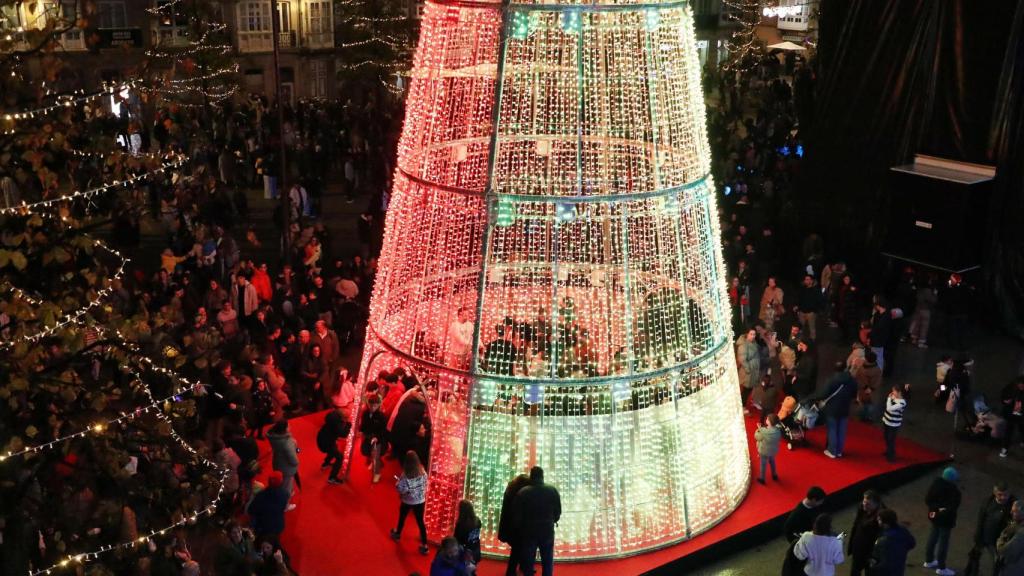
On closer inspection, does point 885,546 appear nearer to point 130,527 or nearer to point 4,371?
point 130,527

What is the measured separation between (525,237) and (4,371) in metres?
6.01

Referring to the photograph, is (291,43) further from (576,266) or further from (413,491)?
(413,491)

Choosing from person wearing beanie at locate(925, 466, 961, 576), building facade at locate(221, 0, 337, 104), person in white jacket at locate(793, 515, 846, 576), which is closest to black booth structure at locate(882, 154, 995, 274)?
person wearing beanie at locate(925, 466, 961, 576)

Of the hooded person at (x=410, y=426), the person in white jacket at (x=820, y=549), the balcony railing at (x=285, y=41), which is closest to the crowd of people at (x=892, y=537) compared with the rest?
the person in white jacket at (x=820, y=549)

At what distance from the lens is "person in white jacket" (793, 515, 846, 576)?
9.85 meters

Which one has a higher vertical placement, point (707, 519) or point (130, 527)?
point (130, 527)

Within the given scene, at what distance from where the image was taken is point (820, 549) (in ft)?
32.6

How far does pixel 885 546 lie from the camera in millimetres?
10273

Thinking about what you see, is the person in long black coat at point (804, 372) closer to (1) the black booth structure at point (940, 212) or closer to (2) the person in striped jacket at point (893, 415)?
(2) the person in striped jacket at point (893, 415)

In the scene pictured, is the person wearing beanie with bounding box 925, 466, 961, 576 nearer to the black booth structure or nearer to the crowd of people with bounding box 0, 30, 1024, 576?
the crowd of people with bounding box 0, 30, 1024, 576

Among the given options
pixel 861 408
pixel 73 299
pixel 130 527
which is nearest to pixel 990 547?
pixel 861 408

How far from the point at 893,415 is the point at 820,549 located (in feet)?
12.9

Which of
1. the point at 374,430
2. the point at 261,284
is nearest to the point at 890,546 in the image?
the point at 374,430

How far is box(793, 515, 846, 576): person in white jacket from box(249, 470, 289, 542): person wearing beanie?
15.9 ft
